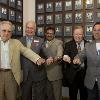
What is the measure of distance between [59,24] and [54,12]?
9.0 inches

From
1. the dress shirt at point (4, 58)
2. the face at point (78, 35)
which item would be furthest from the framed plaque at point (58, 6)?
the dress shirt at point (4, 58)

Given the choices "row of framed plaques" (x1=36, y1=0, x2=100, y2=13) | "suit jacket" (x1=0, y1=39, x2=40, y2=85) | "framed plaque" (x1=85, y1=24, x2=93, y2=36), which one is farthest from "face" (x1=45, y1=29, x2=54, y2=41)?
"row of framed plaques" (x1=36, y1=0, x2=100, y2=13)

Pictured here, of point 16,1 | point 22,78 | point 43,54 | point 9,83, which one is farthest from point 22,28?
point 9,83

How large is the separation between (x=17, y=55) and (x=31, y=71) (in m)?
0.37

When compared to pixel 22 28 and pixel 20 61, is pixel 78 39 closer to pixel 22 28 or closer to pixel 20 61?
pixel 20 61

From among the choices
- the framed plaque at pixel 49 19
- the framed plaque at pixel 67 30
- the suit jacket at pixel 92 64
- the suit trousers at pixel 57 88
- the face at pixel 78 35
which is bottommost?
the suit trousers at pixel 57 88

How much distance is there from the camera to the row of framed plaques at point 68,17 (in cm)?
398

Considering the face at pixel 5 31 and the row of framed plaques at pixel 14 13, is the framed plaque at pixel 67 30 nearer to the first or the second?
the row of framed plaques at pixel 14 13

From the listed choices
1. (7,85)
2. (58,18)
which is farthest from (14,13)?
(7,85)

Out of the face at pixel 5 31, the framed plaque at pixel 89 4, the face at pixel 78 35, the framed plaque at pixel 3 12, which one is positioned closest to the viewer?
the face at pixel 5 31

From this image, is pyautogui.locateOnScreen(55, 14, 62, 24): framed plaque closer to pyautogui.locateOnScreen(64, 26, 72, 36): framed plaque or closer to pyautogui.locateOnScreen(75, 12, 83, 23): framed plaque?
pyautogui.locateOnScreen(64, 26, 72, 36): framed plaque

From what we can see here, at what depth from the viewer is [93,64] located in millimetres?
2775

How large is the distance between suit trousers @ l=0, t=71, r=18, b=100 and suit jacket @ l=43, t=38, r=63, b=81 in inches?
28.2

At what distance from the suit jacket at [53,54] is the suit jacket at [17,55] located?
46 centimetres
